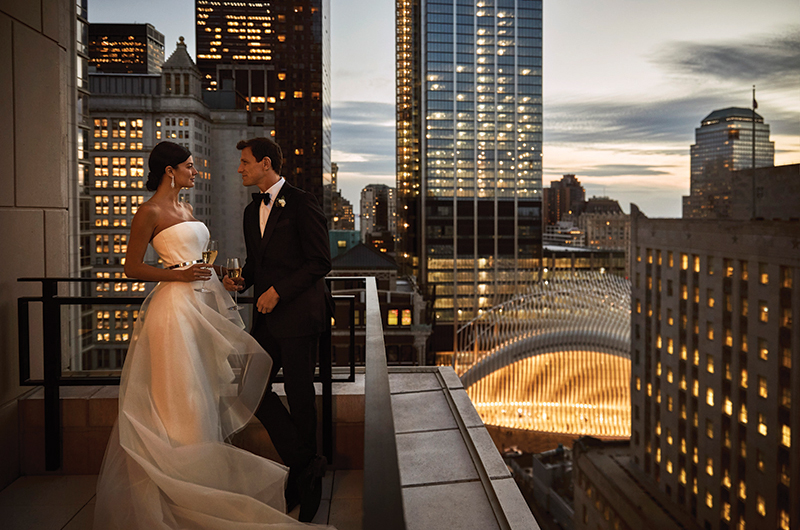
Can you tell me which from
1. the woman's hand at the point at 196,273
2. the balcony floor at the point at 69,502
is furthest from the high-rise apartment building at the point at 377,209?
the woman's hand at the point at 196,273

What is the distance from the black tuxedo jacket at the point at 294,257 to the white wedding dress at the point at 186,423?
23cm

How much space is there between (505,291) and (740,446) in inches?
1607

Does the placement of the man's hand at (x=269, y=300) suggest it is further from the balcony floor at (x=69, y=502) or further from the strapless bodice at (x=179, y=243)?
the balcony floor at (x=69, y=502)

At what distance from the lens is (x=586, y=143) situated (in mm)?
148375

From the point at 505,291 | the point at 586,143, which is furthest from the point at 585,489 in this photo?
the point at 586,143

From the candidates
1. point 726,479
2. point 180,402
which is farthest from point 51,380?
point 726,479

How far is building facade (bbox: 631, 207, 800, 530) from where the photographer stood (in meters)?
49.8

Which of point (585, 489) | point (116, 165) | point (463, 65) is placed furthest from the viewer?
point (463, 65)

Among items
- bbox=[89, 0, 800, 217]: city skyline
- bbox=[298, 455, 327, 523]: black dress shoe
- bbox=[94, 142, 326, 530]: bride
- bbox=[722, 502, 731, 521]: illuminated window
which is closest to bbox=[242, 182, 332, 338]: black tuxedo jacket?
bbox=[94, 142, 326, 530]: bride

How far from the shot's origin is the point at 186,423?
2.22 meters

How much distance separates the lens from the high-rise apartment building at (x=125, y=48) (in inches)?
2992

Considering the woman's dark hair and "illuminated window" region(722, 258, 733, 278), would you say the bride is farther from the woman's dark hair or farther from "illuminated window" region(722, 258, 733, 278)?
"illuminated window" region(722, 258, 733, 278)

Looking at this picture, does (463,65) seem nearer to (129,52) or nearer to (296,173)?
(296,173)

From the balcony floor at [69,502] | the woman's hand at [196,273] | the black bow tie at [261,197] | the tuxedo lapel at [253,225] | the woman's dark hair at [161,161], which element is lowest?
the balcony floor at [69,502]
